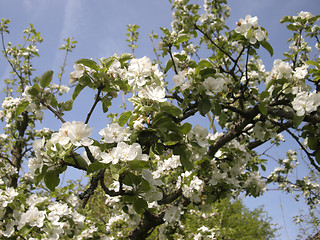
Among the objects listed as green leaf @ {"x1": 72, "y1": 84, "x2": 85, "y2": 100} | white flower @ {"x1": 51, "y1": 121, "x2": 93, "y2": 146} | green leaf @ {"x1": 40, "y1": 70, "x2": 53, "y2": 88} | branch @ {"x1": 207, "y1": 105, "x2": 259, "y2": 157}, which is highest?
branch @ {"x1": 207, "y1": 105, "x2": 259, "y2": 157}

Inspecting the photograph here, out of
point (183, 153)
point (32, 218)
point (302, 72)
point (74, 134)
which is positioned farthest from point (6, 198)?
point (302, 72)

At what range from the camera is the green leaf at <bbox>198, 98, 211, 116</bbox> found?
1552 mm

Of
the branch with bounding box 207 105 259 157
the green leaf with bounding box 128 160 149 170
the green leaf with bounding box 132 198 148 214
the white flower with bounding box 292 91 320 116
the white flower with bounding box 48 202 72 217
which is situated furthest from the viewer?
the branch with bounding box 207 105 259 157

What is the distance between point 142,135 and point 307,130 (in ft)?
5.08

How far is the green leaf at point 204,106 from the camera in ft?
5.09

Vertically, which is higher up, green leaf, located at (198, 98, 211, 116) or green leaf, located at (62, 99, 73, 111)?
green leaf, located at (198, 98, 211, 116)

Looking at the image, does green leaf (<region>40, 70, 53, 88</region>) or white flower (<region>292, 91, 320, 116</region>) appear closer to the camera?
green leaf (<region>40, 70, 53, 88</region>)

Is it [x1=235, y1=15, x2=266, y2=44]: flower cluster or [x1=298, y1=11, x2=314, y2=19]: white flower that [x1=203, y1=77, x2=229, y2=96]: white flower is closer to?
[x1=235, y1=15, x2=266, y2=44]: flower cluster

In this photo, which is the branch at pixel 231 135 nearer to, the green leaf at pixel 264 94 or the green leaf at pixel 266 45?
the green leaf at pixel 264 94

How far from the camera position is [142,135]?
1195 mm

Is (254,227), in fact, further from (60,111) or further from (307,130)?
(60,111)

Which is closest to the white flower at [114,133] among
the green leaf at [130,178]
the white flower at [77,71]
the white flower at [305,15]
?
the green leaf at [130,178]

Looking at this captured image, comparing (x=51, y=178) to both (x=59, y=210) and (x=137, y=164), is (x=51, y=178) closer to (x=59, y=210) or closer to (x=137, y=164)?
(x=137, y=164)

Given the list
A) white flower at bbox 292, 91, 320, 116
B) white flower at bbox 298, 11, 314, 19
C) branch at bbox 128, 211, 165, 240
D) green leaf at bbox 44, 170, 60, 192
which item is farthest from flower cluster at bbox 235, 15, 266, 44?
branch at bbox 128, 211, 165, 240
